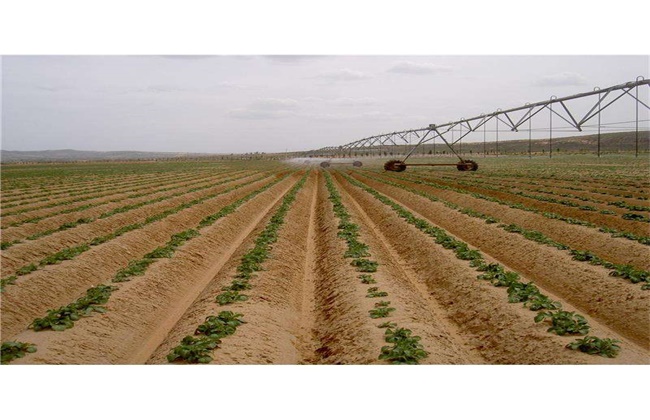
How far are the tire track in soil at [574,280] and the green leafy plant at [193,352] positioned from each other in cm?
675

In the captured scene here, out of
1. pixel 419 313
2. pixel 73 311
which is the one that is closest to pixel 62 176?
pixel 73 311

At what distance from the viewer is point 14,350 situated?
734cm

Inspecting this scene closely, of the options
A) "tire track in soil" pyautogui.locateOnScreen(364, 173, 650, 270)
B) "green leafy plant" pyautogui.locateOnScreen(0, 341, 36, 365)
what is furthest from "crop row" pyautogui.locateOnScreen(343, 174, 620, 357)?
"green leafy plant" pyautogui.locateOnScreen(0, 341, 36, 365)

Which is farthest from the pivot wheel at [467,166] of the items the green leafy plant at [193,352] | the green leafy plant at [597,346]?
the green leafy plant at [193,352]

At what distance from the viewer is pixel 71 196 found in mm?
28984

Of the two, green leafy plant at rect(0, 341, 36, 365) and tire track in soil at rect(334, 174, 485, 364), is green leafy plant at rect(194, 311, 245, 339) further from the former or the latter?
tire track in soil at rect(334, 174, 485, 364)

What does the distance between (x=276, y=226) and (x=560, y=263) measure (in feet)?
30.3

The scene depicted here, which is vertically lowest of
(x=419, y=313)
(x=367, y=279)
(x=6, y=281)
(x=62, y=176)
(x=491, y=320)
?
(x=491, y=320)

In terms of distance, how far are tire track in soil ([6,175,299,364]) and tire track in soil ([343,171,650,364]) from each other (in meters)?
4.88

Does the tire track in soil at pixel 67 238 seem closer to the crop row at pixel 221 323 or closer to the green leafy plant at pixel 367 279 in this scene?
the crop row at pixel 221 323

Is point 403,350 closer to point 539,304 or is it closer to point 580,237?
point 539,304

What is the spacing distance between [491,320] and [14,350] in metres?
7.62

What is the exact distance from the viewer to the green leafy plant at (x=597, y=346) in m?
7.13

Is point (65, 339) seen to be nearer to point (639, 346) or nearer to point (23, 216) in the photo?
point (639, 346)
